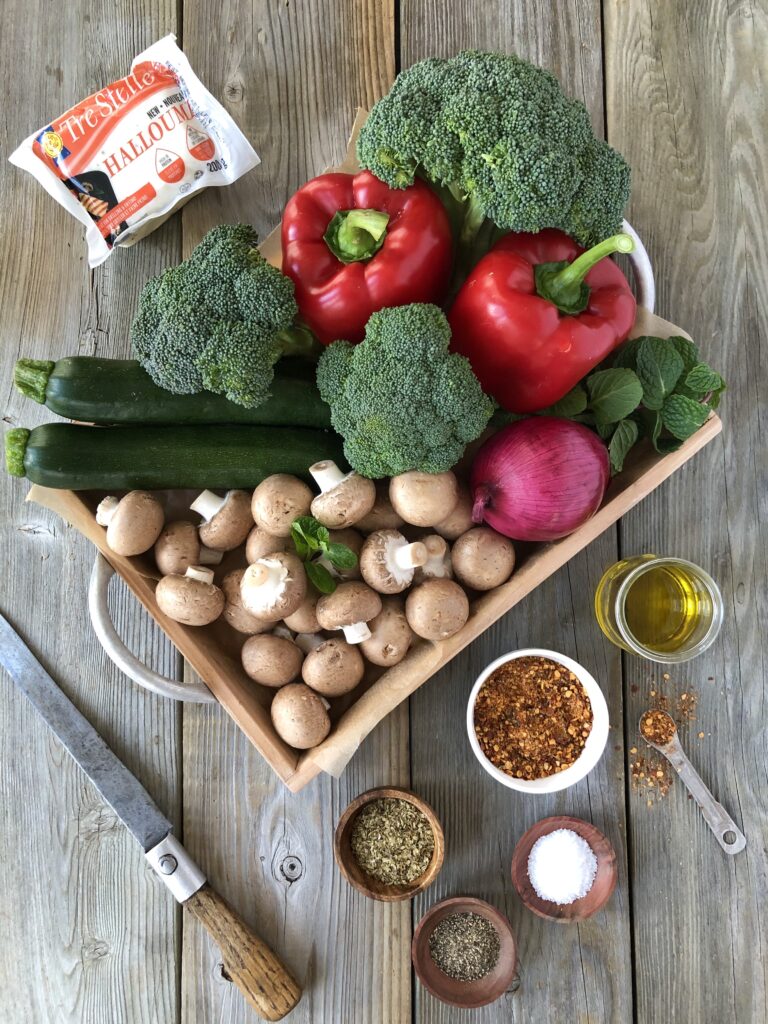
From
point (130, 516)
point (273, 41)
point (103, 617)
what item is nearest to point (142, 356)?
point (130, 516)

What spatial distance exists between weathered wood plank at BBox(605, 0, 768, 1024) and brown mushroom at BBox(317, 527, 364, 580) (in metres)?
0.42

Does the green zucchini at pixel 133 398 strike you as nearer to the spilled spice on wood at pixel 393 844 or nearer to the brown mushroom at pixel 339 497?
the brown mushroom at pixel 339 497

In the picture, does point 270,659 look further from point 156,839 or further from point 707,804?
point 707,804

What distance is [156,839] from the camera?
1060mm

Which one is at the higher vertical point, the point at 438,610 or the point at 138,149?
the point at 138,149

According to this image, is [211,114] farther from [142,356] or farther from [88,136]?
[142,356]

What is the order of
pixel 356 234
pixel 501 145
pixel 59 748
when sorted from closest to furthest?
pixel 501 145
pixel 356 234
pixel 59 748

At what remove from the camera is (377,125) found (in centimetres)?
86

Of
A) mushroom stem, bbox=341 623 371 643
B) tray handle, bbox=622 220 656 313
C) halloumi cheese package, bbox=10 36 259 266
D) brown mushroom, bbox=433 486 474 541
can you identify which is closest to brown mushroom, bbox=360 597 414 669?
mushroom stem, bbox=341 623 371 643

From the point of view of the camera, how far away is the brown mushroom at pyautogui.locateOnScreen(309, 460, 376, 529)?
35.9 inches

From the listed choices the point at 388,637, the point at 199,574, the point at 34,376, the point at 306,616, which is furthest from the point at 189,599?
the point at 34,376

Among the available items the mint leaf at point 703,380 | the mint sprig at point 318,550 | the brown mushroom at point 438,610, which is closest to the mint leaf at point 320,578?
the mint sprig at point 318,550

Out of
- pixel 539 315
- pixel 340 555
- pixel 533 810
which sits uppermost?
pixel 539 315

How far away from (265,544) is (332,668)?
7.1 inches
